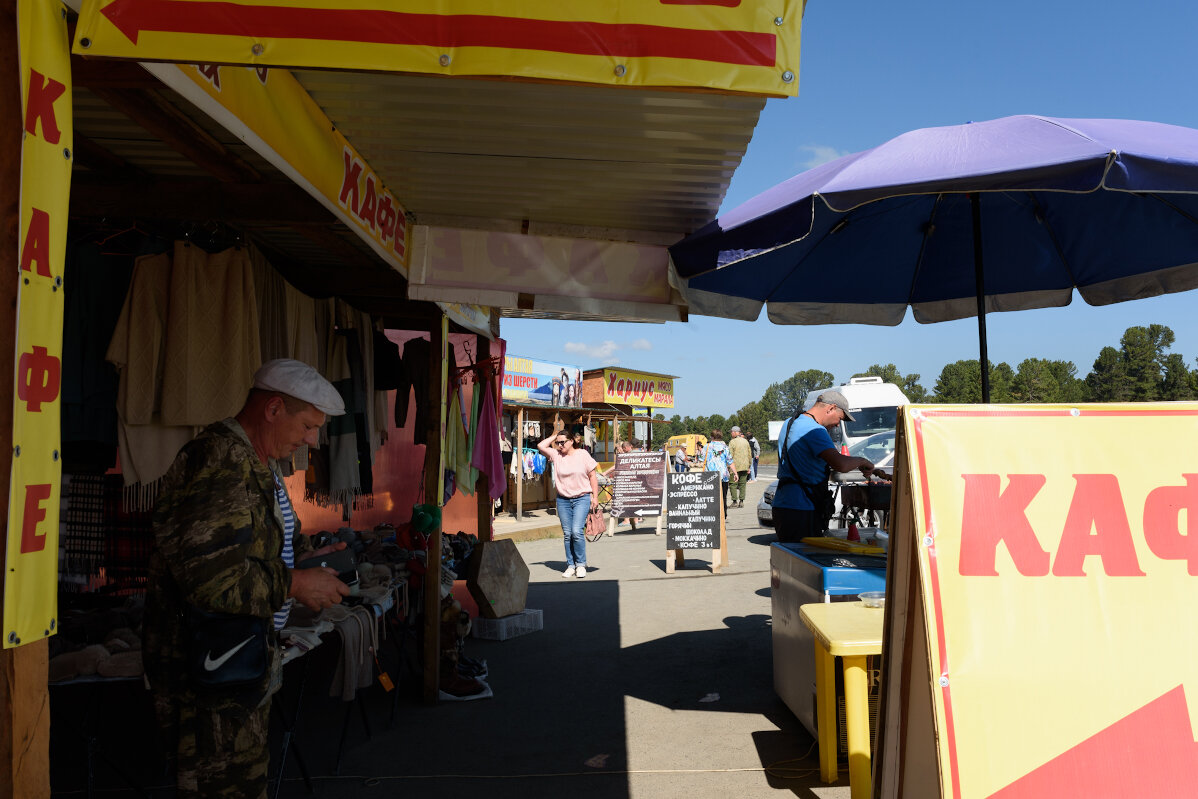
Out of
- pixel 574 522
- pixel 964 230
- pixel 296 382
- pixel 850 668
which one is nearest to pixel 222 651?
pixel 296 382

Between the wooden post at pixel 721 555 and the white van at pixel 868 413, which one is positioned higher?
the white van at pixel 868 413

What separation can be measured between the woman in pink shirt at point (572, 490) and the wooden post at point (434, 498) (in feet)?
15.4

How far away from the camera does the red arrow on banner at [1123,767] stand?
1953 mm

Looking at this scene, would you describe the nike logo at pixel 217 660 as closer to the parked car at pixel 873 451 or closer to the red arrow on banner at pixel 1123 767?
the red arrow on banner at pixel 1123 767

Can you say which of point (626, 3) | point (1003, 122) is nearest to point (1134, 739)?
point (626, 3)

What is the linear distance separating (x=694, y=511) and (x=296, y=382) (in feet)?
28.9

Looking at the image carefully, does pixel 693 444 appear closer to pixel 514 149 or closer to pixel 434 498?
pixel 434 498

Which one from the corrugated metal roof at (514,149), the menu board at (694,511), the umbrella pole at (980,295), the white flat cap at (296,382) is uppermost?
the corrugated metal roof at (514,149)

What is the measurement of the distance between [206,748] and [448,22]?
7.47ft

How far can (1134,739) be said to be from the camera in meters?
1.98

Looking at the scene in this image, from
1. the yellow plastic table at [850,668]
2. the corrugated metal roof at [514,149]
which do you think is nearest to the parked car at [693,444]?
the corrugated metal roof at [514,149]

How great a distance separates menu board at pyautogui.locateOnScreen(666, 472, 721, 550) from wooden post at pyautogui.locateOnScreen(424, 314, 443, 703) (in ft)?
18.8

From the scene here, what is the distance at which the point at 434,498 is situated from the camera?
5.61m

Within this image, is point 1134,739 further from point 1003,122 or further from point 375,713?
point 375,713
